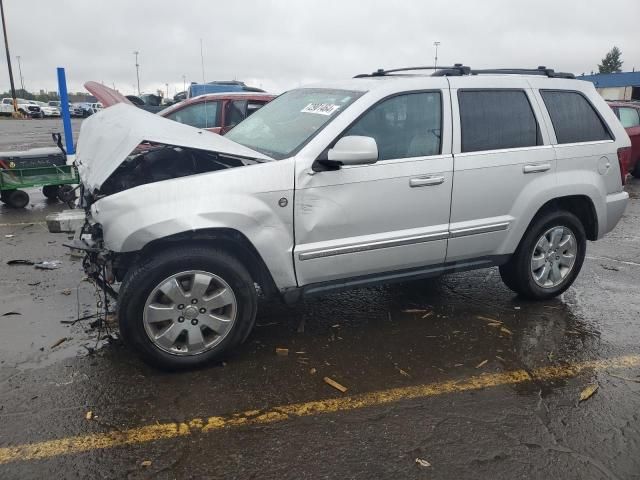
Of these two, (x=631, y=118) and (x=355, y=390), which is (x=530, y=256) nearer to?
(x=355, y=390)

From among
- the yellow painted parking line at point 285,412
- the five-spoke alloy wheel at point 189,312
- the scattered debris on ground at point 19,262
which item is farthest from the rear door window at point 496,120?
the scattered debris on ground at point 19,262

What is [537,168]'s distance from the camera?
14.1 ft

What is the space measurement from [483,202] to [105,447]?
10.0ft

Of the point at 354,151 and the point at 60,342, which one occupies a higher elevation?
the point at 354,151

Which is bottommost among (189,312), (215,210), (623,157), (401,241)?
(189,312)

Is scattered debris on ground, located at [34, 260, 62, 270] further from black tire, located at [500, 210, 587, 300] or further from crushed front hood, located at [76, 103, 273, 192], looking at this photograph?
black tire, located at [500, 210, 587, 300]

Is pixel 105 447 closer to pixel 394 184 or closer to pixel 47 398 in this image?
pixel 47 398

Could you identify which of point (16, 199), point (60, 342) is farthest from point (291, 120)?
point (16, 199)

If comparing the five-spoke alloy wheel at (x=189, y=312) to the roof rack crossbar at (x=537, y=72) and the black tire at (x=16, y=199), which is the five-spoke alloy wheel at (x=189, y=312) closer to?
the roof rack crossbar at (x=537, y=72)

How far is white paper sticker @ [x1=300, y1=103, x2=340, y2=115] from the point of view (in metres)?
3.85

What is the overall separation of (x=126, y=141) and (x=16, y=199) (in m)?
6.26

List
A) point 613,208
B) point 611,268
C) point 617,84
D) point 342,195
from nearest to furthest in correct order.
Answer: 1. point 342,195
2. point 613,208
3. point 611,268
4. point 617,84

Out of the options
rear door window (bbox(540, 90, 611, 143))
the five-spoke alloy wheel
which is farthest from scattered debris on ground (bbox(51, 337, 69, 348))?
rear door window (bbox(540, 90, 611, 143))

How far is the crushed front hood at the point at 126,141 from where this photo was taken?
3.34 metres
